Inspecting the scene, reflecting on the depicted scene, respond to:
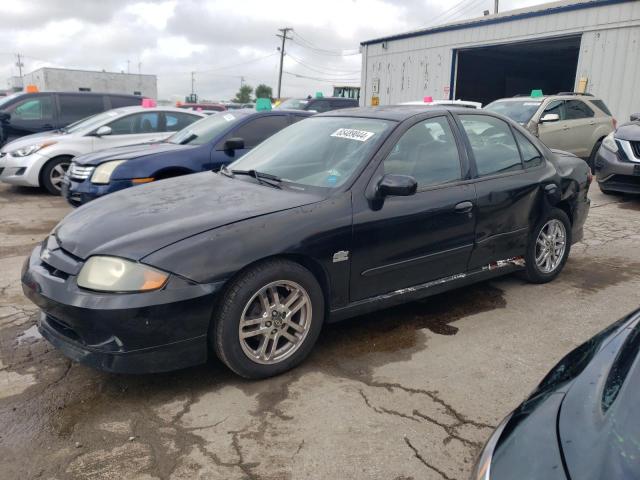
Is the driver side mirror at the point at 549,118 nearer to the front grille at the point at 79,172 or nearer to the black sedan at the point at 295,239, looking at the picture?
the black sedan at the point at 295,239

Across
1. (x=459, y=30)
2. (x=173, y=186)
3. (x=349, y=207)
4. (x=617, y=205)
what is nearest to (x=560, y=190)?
(x=349, y=207)

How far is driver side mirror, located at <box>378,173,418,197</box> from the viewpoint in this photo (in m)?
3.27

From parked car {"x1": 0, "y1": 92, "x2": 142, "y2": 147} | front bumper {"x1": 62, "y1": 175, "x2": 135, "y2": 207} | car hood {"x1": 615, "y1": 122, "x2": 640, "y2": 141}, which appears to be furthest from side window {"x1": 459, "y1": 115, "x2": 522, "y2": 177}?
parked car {"x1": 0, "y1": 92, "x2": 142, "y2": 147}

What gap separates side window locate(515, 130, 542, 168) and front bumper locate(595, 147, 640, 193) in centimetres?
447

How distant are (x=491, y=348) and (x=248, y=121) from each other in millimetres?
4483

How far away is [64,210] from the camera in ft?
25.3

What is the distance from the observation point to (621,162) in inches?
321

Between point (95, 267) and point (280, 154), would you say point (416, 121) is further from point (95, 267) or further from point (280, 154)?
point (95, 267)

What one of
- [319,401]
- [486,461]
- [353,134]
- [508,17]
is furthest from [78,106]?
[508,17]

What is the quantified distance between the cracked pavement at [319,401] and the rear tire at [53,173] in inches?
192

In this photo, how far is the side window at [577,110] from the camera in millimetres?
10742

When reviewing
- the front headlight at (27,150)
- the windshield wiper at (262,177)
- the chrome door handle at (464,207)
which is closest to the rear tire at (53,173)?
the front headlight at (27,150)

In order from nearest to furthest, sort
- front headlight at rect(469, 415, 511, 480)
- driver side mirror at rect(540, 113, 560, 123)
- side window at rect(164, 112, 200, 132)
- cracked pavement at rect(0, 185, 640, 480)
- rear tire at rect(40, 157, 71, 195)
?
front headlight at rect(469, 415, 511, 480) → cracked pavement at rect(0, 185, 640, 480) → rear tire at rect(40, 157, 71, 195) → side window at rect(164, 112, 200, 132) → driver side mirror at rect(540, 113, 560, 123)

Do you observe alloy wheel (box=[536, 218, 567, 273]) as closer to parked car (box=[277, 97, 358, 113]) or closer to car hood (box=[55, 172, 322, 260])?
car hood (box=[55, 172, 322, 260])
